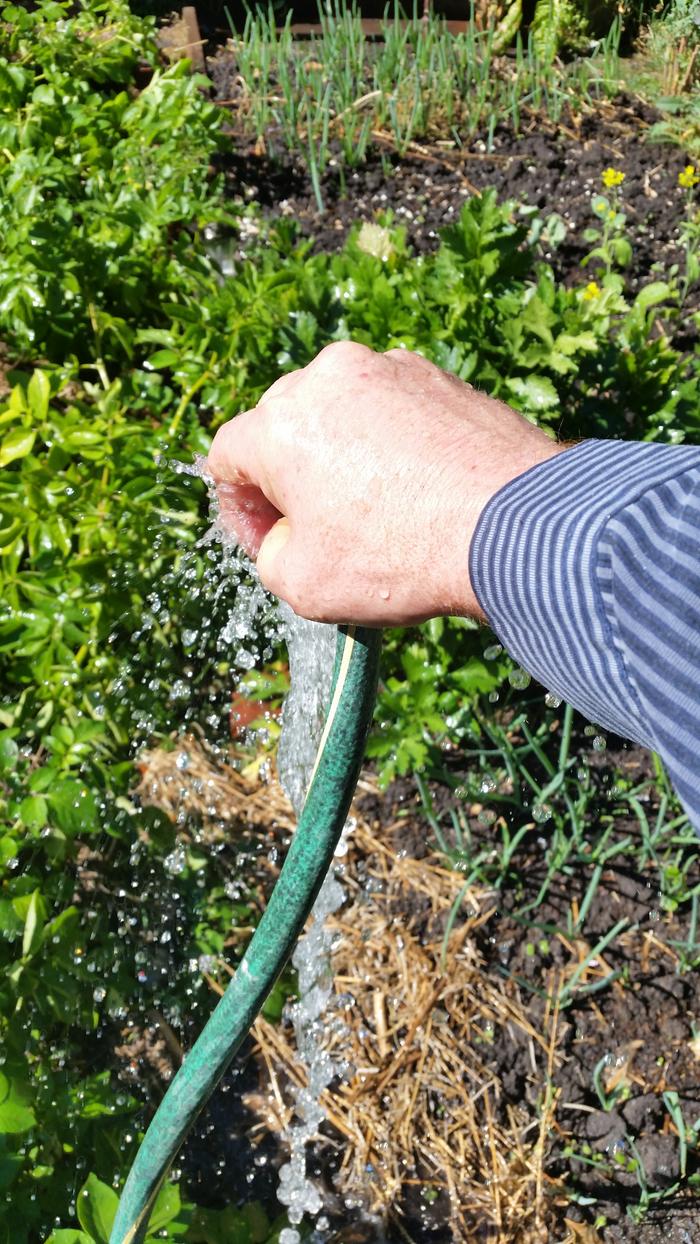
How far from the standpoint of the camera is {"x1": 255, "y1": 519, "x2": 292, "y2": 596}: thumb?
3.53ft

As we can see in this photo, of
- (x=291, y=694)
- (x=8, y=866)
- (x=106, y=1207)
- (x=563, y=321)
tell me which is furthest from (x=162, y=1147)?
(x=563, y=321)

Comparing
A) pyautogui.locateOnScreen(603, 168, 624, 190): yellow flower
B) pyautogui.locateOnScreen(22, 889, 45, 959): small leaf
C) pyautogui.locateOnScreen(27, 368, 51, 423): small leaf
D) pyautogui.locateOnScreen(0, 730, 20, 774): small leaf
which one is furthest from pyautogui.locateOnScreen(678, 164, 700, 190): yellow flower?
pyautogui.locateOnScreen(22, 889, 45, 959): small leaf

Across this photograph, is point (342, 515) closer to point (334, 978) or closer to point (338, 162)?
point (334, 978)

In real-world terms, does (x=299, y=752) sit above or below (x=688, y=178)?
below

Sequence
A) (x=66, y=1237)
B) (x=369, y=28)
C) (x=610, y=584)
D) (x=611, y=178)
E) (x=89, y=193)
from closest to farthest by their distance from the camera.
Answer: (x=610, y=584)
(x=66, y=1237)
(x=89, y=193)
(x=611, y=178)
(x=369, y=28)

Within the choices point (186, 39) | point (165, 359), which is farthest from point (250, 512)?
point (186, 39)

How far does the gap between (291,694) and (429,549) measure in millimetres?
1064

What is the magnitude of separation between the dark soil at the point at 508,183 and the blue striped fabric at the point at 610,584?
2452 millimetres

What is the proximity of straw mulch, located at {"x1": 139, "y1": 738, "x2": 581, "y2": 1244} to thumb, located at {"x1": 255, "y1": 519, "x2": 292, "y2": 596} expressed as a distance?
3.22 ft

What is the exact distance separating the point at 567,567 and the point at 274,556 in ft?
1.19

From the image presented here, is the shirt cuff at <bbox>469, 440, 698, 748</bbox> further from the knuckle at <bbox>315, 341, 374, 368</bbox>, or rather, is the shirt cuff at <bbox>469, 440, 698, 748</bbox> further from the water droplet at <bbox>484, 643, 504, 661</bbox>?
the water droplet at <bbox>484, 643, 504, 661</bbox>

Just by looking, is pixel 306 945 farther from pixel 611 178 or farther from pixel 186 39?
pixel 186 39

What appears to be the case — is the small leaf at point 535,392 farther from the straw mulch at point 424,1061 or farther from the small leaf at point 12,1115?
the small leaf at point 12,1115

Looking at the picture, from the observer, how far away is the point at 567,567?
2.68 feet
